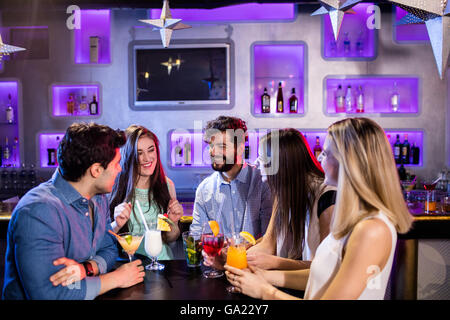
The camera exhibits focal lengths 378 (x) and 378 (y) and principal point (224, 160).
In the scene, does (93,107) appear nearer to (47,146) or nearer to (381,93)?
(47,146)

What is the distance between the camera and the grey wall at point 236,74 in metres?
4.16

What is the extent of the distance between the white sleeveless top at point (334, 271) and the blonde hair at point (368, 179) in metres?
0.05

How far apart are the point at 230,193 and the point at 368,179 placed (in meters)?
1.30

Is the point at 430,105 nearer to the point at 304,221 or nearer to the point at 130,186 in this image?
the point at 304,221

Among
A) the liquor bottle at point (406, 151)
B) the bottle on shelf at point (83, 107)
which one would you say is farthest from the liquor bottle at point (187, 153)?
the liquor bottle at point (406, 151)

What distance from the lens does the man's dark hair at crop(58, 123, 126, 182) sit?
1.43 m

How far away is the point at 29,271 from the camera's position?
48.0 inches

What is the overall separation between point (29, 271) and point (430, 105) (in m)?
4.33

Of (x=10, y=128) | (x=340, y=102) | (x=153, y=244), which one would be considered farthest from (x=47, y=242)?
(x=10, y=128)

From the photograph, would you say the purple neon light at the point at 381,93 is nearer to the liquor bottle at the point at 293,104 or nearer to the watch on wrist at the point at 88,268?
the liquor bottle at the point at 293,104

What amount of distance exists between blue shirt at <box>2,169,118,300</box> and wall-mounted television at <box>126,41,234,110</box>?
9.42 ft

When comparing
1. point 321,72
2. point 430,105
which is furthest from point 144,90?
point 430,105

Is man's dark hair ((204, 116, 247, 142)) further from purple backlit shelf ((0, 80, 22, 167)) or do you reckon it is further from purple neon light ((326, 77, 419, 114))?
purple backlit shelf ((0, 80, 22, 167))

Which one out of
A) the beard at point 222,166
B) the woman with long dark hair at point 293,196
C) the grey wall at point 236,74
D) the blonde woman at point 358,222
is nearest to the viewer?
the blonde woman at point 358,222
